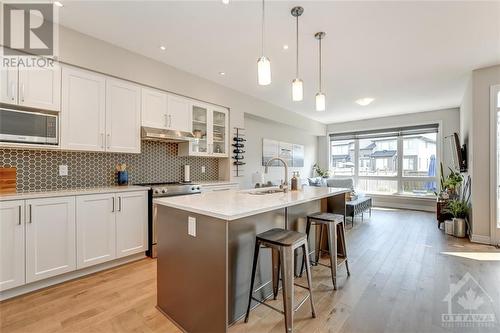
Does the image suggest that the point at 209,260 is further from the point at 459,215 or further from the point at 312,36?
the point at 459,215

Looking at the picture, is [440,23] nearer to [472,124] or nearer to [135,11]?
[472,124]

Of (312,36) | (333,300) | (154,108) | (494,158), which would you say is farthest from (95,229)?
(494,158)

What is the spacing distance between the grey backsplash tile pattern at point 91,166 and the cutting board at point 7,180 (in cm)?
11

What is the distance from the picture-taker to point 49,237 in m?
2.41

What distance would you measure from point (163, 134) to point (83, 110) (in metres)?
0.98

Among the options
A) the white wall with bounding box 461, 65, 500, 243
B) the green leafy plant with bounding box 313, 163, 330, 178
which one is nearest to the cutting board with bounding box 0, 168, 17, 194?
the white wall with bounding box 461, 65, 500, 243

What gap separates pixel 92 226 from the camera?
270 cm

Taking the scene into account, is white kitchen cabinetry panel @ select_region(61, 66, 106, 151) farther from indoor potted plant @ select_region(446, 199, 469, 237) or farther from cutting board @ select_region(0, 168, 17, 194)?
indoor potted plant @ select_region(446, 199, 469, 237)

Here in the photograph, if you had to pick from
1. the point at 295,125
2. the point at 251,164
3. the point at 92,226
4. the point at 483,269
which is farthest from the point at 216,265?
the point at 295,125

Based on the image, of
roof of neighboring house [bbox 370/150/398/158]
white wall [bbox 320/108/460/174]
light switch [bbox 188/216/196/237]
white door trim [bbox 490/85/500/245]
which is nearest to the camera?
light switch [bbox 188/216/196/237]

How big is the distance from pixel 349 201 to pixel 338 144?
142 inches

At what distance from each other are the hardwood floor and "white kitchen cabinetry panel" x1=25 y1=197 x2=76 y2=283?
225mm
